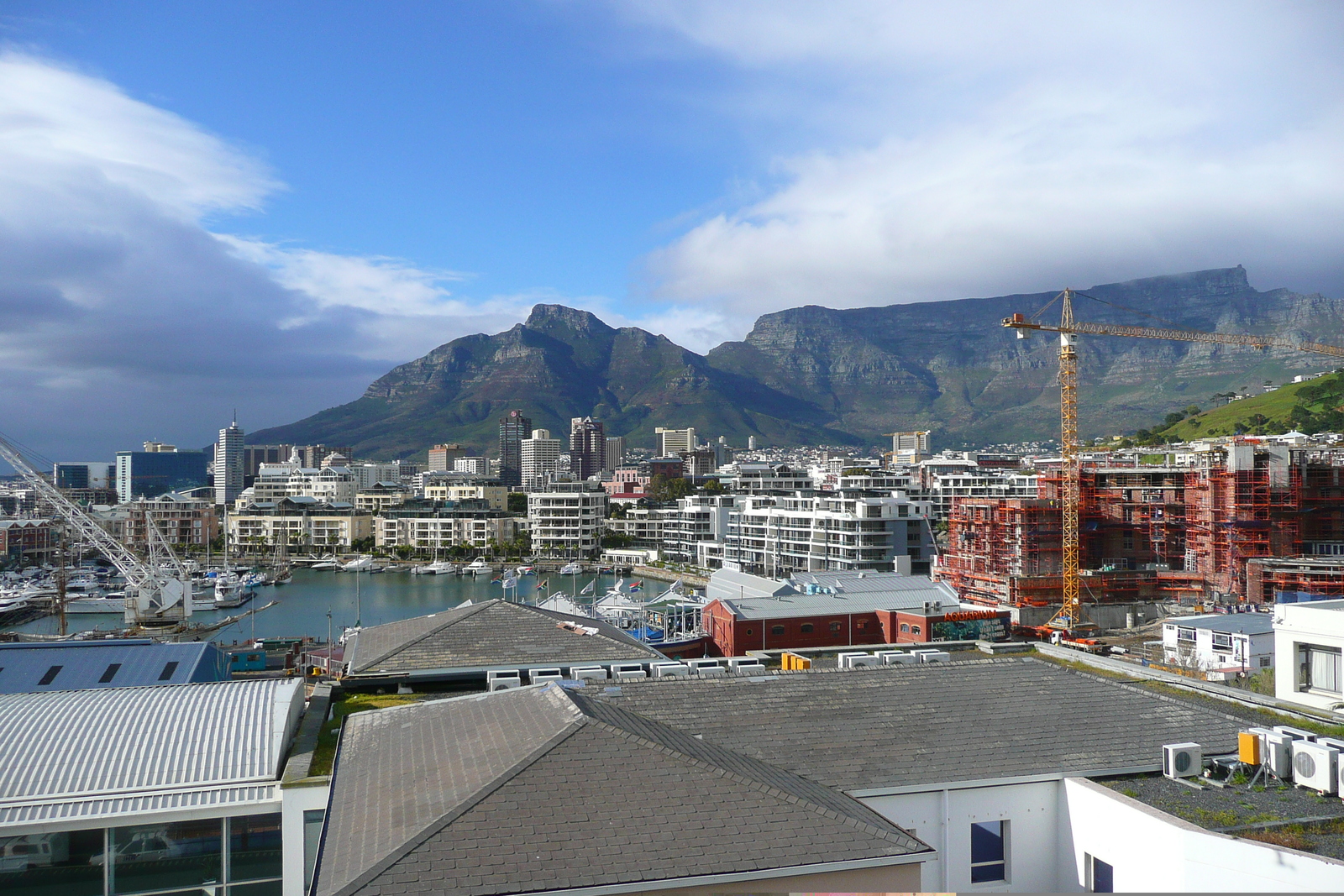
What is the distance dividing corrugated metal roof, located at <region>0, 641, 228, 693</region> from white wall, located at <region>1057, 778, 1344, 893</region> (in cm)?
983

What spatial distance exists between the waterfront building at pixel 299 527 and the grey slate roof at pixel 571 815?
158 feet

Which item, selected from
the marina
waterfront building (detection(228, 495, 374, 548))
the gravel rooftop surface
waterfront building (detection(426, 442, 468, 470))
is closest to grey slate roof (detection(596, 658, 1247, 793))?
the gravel rooftop surface

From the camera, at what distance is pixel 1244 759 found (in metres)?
5.47

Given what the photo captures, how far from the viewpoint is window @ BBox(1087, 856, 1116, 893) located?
4945 millimetres

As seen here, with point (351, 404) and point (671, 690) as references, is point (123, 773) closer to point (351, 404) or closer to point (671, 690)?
point (671, 690)

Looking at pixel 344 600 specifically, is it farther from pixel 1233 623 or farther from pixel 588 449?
pixel 588 449

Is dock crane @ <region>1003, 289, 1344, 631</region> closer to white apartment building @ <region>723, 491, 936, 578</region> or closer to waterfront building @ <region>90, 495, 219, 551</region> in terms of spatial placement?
white apartment building @ <region>723, 491, 936, 578</region>

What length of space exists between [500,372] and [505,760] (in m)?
152

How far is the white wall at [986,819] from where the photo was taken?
5266 millimetres

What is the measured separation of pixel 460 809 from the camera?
3.88m

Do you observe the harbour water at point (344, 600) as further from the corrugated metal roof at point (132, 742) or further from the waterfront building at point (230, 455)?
the waterfront building at point (230, 455)

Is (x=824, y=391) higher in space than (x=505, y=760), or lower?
higher

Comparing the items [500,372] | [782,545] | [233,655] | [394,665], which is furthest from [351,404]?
[394,665]

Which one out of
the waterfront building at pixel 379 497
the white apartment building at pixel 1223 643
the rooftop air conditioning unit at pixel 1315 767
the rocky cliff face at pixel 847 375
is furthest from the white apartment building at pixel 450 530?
the rocky cliff face at pixel 847 375
